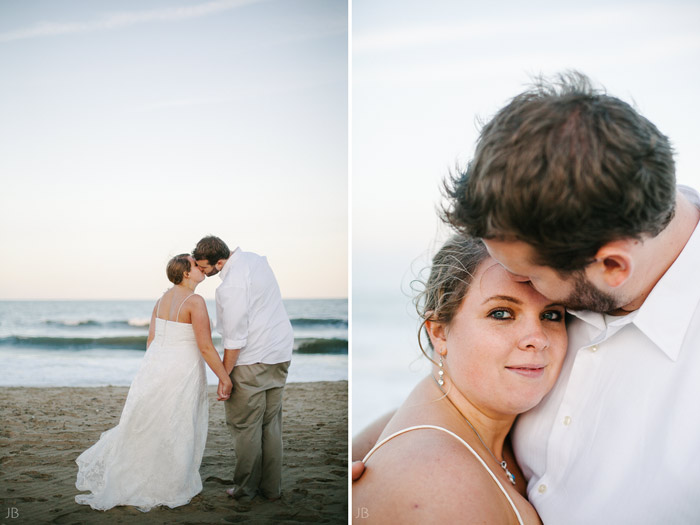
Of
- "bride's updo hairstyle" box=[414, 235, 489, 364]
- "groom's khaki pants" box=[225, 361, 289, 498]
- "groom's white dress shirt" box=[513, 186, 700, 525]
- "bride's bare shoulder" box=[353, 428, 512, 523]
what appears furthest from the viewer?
"groom's khaki pants" box=[225, 361, 289, 498]

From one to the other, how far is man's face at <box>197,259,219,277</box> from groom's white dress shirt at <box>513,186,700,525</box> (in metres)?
1.50

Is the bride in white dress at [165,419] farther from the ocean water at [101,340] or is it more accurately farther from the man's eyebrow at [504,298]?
the man's eyebrow at [504,298]

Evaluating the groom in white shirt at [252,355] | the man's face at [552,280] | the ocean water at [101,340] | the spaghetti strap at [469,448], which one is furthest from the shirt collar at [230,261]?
the man's face at [552,280]

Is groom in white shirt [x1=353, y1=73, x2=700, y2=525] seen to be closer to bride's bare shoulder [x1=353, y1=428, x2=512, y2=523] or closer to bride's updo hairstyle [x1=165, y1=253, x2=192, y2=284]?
bride's bare shoulder [x1=353, y1=428, x2=512, y2=523]

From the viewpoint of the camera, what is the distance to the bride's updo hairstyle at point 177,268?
2.61 metres

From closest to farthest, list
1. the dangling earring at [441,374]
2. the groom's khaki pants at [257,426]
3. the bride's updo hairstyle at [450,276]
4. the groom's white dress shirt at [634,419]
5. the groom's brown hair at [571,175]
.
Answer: the groom's brown hair at [571,175] → the groom's white dress shirt at [634,419] → the bride's updo hairstyle at [450,276] → the dangling earring at [441,374] → the groom's khaki pants at [257,426]

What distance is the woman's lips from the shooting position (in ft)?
5.37

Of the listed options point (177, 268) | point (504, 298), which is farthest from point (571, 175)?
point (177, 268)

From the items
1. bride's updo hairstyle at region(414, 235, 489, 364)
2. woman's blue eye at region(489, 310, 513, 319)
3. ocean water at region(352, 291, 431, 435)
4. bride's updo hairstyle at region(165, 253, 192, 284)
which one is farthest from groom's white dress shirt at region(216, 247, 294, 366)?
woman's blue eye at region(489, 310, 513, 319)

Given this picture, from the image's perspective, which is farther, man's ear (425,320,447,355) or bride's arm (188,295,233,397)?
bride's arm (188,295,233,397)

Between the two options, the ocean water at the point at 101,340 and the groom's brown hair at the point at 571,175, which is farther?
the ocean water at the point at 101,340

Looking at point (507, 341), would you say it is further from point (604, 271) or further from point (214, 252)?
point (214, 252)

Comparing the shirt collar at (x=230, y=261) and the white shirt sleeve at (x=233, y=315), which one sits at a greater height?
the shirt collar at (x=230, y=261)

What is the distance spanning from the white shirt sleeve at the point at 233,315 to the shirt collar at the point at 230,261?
56 mm
